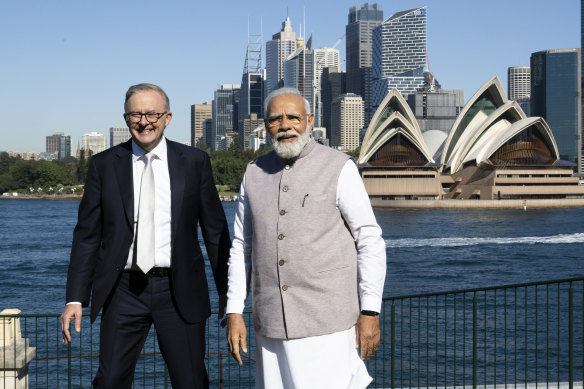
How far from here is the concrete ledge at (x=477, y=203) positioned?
2783 inches

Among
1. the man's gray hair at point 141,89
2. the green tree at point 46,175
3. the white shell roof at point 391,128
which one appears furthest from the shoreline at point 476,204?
the man's gray hair at point 141,89

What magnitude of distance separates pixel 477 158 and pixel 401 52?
391ft

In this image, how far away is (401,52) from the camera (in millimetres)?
187500

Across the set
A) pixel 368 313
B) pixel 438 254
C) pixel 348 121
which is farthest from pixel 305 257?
pixel 348 121

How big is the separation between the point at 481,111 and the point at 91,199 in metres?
76.3

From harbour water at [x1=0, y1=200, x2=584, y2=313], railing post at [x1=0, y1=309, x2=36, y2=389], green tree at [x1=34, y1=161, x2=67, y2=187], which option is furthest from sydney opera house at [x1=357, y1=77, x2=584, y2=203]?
railing post at [x1=0, y1=309, x2=36, y2=389]

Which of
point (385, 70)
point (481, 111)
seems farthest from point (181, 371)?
point (385, 70)

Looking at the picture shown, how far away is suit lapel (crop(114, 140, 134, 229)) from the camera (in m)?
3.15

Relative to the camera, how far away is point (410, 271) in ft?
102

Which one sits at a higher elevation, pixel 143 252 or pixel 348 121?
pixel 348 121

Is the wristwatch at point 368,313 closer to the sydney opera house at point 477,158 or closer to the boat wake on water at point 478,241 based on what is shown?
the boat wake on water at point 478,241

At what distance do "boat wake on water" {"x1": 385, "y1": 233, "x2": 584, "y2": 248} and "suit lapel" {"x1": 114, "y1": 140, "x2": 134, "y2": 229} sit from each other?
3672 centimetres

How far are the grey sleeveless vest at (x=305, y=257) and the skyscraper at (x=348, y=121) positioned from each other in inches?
6878

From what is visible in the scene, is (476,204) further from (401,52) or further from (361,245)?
(401,52)
